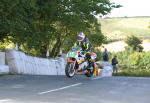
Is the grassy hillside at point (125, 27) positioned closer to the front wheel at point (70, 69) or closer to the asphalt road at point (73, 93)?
the front wheel at point (70, 69)

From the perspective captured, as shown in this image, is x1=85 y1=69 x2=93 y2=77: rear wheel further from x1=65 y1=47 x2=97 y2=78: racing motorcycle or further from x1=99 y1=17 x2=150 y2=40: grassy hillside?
x1=99 y1=17 x2=150 y2=40: grassy hillside

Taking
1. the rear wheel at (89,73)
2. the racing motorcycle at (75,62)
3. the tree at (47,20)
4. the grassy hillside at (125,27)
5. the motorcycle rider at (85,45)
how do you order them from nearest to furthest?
1. the motorcycle rider at (85,45)
2. the racing motorcycle at (75,62)
3. the rear wheel at (89,73)
4. the tree at (47,20)
5. the grassy hillside at (125,27)

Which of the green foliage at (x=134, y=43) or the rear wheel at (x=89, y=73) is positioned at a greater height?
the green foliage at (x=134, y=43)

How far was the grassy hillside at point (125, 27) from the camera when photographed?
12912 cm

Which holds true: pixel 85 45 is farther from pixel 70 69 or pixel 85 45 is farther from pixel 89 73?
pixel 89 73

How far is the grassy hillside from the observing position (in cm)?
12912

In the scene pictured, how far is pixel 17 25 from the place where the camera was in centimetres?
2766

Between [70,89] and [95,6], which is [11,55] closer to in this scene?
[70,89]

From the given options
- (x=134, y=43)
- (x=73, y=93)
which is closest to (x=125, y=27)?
(x=134, y=43)

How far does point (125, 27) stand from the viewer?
459 feet

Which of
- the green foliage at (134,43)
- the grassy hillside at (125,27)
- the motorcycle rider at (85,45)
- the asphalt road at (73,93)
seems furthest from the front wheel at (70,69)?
the grassy hillside at (125,27)

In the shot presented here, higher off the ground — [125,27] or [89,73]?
[125,27]

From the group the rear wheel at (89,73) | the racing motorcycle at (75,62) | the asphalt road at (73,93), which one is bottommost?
the asphalt road at (73,93)

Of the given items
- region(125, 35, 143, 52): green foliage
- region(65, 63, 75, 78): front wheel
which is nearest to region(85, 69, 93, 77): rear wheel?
region(65, 63, 75, 78): front wheel
